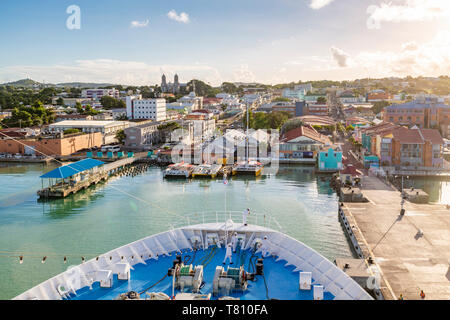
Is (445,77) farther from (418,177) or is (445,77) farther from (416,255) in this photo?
(416,255)

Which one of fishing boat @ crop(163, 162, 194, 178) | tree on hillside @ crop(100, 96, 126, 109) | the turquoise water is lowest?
the turquoise water

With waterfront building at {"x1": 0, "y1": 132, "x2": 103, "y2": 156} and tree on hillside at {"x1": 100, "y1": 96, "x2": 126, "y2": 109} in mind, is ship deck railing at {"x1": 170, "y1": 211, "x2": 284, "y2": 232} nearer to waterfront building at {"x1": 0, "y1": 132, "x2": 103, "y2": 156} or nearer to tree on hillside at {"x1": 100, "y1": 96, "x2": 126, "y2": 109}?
waterfront building at {"x1": 0, "y1": 132, "x2": 103, "y2": 156}

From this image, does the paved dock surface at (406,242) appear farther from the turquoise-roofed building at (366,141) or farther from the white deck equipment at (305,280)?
the turquoise-roofed building at (366,141)

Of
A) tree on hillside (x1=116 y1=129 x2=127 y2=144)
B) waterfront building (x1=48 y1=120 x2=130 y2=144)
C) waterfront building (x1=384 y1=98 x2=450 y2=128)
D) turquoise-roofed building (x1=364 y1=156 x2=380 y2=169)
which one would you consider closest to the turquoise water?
turquoise-roofed building (x1=364 y1=156 x2=380 y2=169)

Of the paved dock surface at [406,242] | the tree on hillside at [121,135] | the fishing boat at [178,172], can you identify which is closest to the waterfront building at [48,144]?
the tree on hillside at [121,135]

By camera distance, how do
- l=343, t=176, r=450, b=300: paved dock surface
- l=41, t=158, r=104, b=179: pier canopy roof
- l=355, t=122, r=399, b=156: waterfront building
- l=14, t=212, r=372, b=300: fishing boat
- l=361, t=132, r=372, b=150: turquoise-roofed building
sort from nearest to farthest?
1. l=14, t=212, r=372, b=300: fishing boat
2. l=343, t=176, r=450, b=300: paved dock surface
3. l=41, t=158, r=104, b=179: pier canopy roof
4. l=355, t=122, r=399, b=156: waterfront building
5. l=361, t=132, r=372, b=150: turquoise-roofed building

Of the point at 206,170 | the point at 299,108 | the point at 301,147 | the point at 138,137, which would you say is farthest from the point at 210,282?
the point at 299,108
